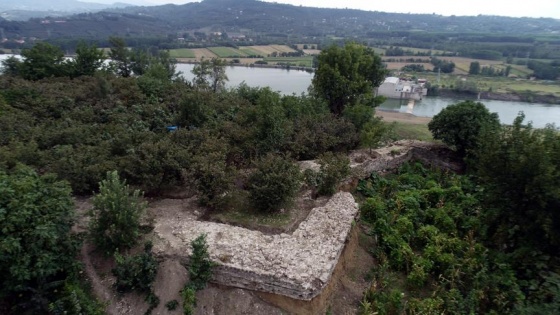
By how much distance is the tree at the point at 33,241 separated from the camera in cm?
716

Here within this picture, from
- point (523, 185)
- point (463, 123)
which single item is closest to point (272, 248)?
point (523, 185)

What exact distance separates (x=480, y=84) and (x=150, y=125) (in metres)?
52.0

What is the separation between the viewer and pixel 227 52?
72.5 metres

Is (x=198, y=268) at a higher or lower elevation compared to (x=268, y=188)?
lower

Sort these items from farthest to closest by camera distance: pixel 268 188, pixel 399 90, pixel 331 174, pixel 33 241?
pixel 399 90
pixel 331 174
pixel 268 188
pixel 33 241

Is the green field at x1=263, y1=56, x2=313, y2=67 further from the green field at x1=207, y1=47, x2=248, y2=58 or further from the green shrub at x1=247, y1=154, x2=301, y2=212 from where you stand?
the green shrub at x1=247, y1=154, x2=301, y2=212

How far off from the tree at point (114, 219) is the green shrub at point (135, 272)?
504 millimetres

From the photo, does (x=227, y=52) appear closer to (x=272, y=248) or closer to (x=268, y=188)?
(x=268, y=188)

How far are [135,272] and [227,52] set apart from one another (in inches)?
2722

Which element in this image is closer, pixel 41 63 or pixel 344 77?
pixel 344 77

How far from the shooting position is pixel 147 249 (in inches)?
341

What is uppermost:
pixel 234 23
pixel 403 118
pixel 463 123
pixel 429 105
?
pixel 234 23

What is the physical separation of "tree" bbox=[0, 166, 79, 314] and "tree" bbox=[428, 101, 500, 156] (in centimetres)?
1576

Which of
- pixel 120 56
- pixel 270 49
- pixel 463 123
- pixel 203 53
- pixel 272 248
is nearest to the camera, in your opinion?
pixel 272 248
